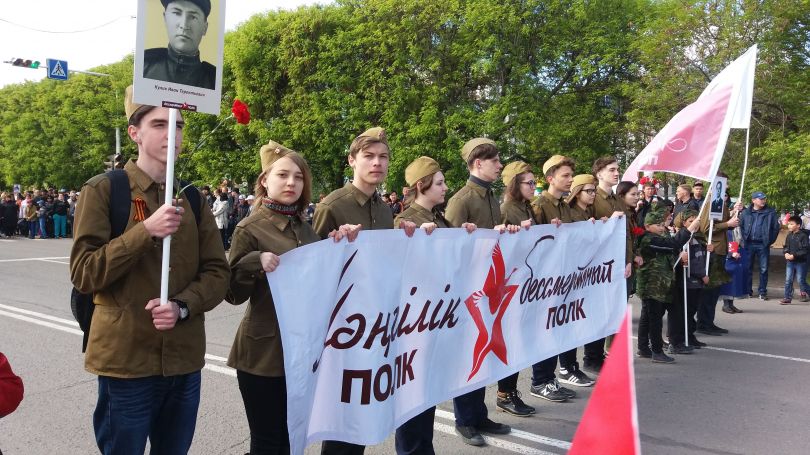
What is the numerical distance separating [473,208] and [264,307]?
2.11 meters

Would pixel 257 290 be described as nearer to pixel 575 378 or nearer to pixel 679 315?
pixel 575 378

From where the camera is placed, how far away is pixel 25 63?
1867 cm

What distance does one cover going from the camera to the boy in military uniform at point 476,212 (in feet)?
14.5

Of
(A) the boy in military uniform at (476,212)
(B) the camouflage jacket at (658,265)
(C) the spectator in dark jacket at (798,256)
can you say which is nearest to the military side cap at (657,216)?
(B) the camouflage jacket at (658,265)

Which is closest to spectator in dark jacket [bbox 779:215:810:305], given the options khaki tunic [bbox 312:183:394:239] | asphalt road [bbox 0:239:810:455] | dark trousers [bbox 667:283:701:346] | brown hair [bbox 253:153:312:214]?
asphalt road [bbox 0:239:810:455]

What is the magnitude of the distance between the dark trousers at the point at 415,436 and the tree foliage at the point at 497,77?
12009 mm

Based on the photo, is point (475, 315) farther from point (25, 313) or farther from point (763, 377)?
point (25, 313)

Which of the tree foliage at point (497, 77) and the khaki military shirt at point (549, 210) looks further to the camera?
the tree foliage at point (497, 77)

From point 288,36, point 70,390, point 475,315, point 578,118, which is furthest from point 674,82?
point 288,36

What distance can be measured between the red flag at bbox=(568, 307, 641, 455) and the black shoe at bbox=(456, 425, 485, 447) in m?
3.11

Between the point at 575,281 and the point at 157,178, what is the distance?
11.9 feet

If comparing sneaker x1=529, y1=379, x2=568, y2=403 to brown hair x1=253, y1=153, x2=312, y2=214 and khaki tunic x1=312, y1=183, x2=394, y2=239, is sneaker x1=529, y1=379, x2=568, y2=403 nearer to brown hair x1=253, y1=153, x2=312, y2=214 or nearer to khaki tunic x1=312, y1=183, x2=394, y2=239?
khaki tunic x1=312, y1=183, x2=394, y2=239

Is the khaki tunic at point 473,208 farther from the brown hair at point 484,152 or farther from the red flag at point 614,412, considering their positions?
the red flag at point 614,412

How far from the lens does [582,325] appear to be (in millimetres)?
5355
